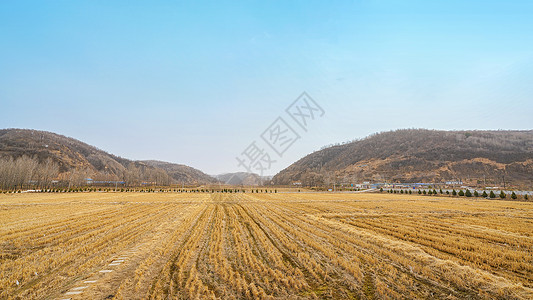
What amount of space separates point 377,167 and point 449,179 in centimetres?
4680

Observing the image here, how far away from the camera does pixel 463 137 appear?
593 feet

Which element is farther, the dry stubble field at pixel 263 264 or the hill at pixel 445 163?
the hill at pixel 445 163

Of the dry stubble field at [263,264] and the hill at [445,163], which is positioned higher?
the hill at [445,163]

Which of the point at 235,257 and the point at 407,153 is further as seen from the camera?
the point at 407,153

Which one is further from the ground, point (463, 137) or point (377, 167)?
point (463, 137)

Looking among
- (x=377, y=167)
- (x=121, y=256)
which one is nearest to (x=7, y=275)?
(x=121, y=256)

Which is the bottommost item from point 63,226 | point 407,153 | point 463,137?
point 63,226

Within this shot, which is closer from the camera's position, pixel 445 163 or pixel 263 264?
pixel 263 264

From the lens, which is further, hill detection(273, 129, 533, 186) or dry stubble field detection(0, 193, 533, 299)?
hill detection(273, 129, 533, 186)

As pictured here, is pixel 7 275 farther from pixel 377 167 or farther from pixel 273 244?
pixel 377 167

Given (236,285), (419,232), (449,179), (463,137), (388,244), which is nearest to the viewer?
(236,285)

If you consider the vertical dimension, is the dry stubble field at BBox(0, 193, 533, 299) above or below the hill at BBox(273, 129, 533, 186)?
below

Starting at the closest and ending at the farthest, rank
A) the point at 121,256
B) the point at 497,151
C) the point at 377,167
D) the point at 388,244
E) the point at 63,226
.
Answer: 1. the point at 121,256
2. the point at 388,244
3. the point at 63,226
4. the point at 497,151
5. the point at 377,167

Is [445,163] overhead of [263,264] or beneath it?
overhead
